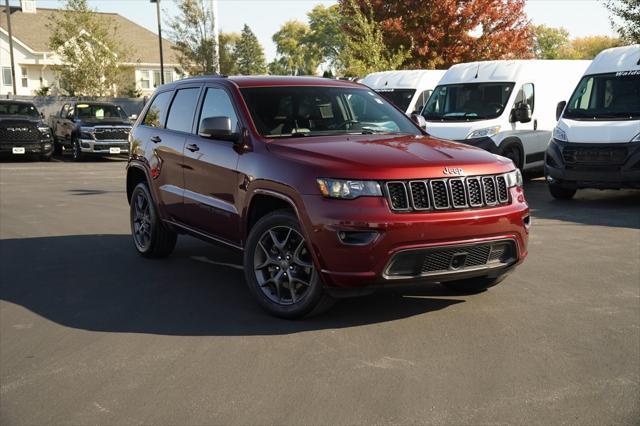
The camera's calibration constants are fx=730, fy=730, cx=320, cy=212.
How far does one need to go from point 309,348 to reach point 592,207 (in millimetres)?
8091

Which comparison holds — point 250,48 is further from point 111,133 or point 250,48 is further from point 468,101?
point 468,101

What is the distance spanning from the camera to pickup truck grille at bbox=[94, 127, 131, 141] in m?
23.4

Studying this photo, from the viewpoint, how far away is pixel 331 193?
4.97 meters

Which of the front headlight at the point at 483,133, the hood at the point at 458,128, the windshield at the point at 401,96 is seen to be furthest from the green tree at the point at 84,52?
the front headlight at the point at 483,133

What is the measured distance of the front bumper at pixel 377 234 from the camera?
4.85 m

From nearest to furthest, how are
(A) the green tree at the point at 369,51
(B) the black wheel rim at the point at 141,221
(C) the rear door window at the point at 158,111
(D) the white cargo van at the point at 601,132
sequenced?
(C) the rear door window at the point at 158,111 < (B) the black wheel rim at the point at 141,221 < (D) the white cargo van at the point at 601,132 < (A) the green tree at the point at 369,51

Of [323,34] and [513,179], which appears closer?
[513,179]

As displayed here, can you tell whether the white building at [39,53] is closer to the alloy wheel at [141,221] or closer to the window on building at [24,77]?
the window on building at [24,77]

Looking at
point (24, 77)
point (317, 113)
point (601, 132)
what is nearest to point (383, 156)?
point (317, 113)

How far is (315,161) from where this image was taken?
5.14 meters

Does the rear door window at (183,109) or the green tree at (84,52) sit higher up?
the green tree at (84,52)

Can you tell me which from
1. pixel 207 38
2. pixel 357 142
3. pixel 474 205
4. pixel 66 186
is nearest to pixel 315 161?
pixel 357 142

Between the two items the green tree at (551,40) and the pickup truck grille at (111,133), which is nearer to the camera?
the pickup truck grille at (111,133)

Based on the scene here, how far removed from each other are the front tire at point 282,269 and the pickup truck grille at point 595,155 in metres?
7.62
